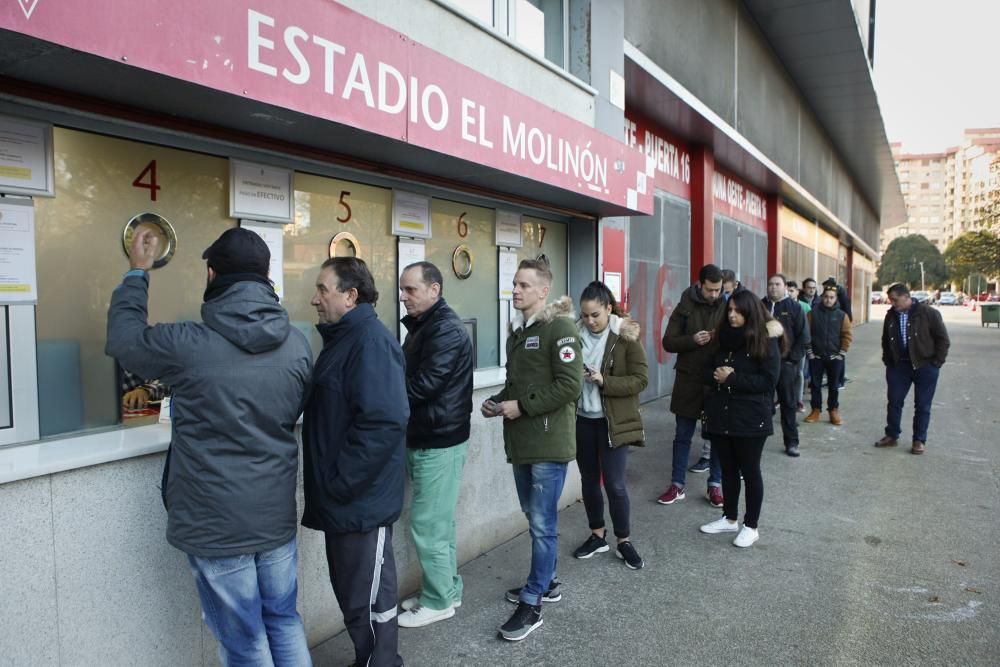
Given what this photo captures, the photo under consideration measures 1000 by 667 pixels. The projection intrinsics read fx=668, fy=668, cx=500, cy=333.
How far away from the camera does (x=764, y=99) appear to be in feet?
41.0

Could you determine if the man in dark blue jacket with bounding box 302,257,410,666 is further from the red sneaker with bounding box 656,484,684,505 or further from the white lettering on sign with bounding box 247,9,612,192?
the red sneaker with bounding box 656,484,684,505

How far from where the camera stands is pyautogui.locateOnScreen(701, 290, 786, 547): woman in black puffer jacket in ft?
14.1

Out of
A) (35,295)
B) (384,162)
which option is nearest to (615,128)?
(384,162)

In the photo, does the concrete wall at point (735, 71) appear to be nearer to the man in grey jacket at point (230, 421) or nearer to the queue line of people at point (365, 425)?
the queue line of people at point (365, 425)

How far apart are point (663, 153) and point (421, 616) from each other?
8.09m

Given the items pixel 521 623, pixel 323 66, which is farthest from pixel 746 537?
pixel 323 66

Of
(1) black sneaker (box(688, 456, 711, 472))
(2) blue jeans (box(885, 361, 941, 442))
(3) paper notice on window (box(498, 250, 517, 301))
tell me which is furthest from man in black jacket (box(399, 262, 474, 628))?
(2) blue jeans (box(885, 361, 941, 442))

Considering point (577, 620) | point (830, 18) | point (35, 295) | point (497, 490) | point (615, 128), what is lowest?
point (577, 620)

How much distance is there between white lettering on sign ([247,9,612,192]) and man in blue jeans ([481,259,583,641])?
100 cm

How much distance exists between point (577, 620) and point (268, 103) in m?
2.89

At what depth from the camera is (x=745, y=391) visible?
433cm

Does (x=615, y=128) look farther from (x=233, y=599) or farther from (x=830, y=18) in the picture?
(x=830, y=18)

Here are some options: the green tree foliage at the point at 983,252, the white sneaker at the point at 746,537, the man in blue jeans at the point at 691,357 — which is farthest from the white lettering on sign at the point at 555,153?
the green tree foliage at the point at 983,252

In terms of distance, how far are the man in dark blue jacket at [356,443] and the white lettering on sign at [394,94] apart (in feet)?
2.80
